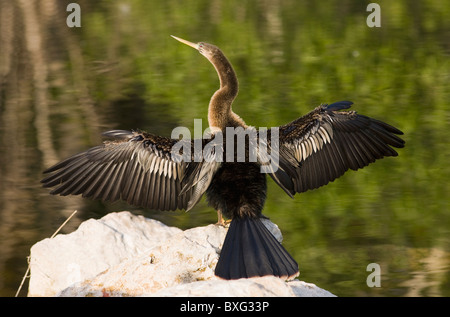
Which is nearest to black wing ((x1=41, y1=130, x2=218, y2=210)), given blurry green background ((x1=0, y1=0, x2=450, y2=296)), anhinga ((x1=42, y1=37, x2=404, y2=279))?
anhinga ((x1=42, y1=37, x2=404, y2=279))

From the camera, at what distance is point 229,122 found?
5.49m

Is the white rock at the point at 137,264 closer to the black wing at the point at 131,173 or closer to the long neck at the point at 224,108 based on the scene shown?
the black wing at the point at 131,173

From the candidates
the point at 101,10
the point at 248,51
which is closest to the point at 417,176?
the point at 248,51

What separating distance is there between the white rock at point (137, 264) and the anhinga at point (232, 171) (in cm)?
19

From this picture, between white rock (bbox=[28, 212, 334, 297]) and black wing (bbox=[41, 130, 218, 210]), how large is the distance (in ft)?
0.88

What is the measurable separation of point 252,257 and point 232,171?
676 millimetres

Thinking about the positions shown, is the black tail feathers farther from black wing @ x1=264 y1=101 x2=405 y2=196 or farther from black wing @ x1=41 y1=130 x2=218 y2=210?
black wing @ x1=264 y1=101 x2=405 y2=196

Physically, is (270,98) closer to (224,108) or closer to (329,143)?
(224,108)

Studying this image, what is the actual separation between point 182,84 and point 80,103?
1.21m

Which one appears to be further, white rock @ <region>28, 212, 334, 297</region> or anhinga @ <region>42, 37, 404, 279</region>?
anhinga @ <region>42, 37, 404, 279</region>

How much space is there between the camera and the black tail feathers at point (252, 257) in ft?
14.1

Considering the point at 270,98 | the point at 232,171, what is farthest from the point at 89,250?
the point at 270,98

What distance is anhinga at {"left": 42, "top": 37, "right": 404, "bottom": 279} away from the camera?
4.50 metres

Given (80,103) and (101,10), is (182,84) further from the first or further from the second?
(101,10)
